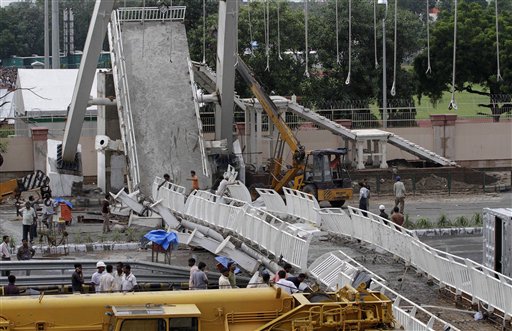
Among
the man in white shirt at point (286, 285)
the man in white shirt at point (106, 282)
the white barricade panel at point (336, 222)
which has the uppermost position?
the white barricade panel at point (336, 222)

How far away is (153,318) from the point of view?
49.1 ft

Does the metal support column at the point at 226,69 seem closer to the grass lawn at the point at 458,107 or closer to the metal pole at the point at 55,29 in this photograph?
the grass lawn at the point at 458,107

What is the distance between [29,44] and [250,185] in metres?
98.3

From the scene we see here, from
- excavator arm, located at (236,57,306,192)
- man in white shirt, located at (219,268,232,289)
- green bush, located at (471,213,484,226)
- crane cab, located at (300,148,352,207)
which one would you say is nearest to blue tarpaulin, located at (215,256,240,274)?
man in white shirt, located at (219,268,232,289)

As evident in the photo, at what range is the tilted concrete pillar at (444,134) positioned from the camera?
172ft

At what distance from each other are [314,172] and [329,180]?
0.68 metres

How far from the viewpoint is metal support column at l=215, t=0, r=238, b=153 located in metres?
41.7

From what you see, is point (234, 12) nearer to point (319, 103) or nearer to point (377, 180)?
point (377, 180)

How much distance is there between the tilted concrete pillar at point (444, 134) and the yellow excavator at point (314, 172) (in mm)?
10652

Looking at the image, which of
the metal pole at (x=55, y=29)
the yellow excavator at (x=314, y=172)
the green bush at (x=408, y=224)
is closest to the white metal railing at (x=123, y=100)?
the yellow excavator at (x=314, y=172)

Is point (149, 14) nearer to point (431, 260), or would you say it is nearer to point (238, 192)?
point (238, 192)

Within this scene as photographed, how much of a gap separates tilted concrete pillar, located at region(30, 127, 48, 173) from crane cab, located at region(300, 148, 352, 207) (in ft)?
41.4

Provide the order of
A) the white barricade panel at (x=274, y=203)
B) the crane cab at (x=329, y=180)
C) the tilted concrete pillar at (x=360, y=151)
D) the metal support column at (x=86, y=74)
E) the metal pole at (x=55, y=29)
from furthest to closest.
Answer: the metal pole at (x=55, y=29)
the tilted concrete pillar at (x=360, y=151)
the metal support column at (x=86, y=74)
the crane cab at (x=329, y=180)
the white barricade panel at (x=274, y=203)

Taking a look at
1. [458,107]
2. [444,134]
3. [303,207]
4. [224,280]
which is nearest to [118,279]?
[224,280]
